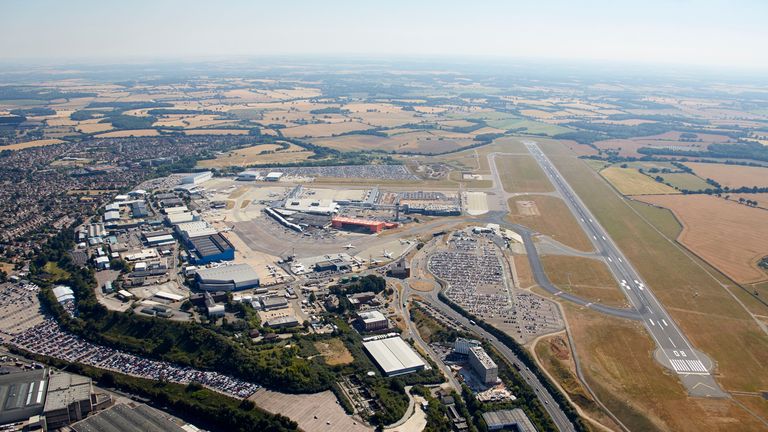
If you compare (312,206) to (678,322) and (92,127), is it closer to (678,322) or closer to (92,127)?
(678,322)

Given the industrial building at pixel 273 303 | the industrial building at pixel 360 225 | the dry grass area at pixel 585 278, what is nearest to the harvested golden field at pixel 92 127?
the industrial building at pixel 360 225

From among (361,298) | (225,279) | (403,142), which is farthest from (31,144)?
(361,298)

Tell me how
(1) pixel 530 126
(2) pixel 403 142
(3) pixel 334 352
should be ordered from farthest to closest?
(1) pixel 530 126 < (2) pixel 403 142 < (3) pixel 334 352

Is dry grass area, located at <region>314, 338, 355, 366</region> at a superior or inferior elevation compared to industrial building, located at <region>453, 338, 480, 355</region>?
inferior

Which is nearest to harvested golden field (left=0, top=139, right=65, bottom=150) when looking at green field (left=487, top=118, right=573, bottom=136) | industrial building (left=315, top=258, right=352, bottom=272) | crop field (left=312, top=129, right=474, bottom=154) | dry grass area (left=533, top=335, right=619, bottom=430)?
crop field (left=312, top=129, right=474, bottom=154)

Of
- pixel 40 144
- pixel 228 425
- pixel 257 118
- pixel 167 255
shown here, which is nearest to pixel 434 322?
pixel 228 425

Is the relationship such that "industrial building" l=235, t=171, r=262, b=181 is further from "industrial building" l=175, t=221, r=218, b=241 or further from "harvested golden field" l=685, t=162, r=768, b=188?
"harvested golden field" l=685, t=162, r=768, b=188

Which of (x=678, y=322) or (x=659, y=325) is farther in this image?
(x=678, y=322)

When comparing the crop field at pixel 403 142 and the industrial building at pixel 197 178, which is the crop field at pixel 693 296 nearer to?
the crop field at pixel 403 142
